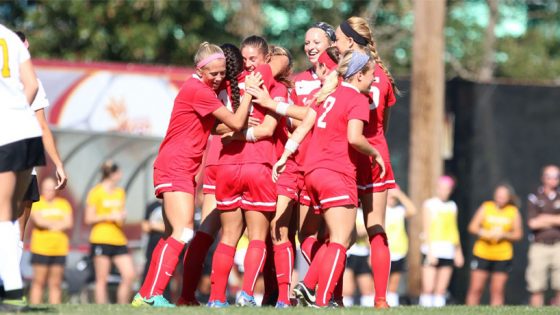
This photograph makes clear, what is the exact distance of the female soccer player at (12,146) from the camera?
814cm

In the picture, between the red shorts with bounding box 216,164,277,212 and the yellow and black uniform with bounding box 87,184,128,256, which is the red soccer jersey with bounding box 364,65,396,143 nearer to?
the red shorts with bounding box 216,164,277,212

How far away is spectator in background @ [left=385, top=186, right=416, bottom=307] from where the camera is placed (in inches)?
707

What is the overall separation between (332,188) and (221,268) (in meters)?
1.24

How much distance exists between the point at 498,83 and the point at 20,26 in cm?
1295

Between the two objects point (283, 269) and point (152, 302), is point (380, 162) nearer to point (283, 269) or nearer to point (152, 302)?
point (283, 269)

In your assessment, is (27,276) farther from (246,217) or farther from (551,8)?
(551,8)

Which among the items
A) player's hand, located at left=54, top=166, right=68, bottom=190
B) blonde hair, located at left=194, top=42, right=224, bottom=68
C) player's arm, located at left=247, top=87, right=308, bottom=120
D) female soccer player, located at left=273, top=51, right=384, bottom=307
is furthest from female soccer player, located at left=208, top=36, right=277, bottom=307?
player's hand, located at left=54, top=166, right=68, bottom=190

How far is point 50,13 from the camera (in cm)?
2833

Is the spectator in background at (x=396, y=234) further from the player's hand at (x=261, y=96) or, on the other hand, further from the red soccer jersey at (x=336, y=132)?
the red soccer jersey at (x=336, y=132)

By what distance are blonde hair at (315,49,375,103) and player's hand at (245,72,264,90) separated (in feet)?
1.52

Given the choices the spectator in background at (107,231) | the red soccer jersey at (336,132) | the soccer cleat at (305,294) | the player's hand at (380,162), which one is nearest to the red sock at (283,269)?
the soccer cleat at (305,294)

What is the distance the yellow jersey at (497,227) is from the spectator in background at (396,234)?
109 cm

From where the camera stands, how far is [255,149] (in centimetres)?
992

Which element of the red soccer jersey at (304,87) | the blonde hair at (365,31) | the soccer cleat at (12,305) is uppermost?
the blonde hair at (365,31)
